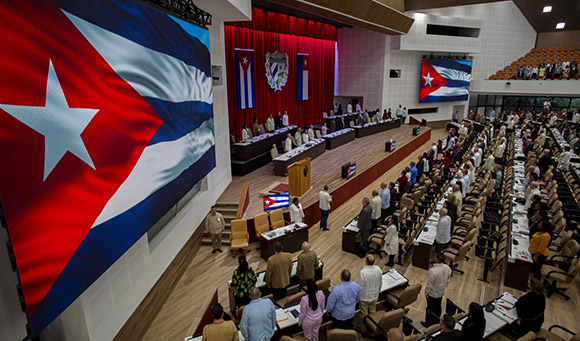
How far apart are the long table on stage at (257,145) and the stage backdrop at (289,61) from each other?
214cm

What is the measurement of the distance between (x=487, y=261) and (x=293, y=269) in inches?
154

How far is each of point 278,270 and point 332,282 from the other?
185 centimetres

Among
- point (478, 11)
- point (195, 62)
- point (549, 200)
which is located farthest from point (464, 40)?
point (195, 62)

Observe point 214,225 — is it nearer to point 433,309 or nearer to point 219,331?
point 219,331

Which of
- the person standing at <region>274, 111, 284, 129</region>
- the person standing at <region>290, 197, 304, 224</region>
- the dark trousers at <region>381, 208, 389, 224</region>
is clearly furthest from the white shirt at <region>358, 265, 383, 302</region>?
the person standing at <region>274, 111, 284, 129</region>

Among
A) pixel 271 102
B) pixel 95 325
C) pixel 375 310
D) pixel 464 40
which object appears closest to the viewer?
pixel 95 325

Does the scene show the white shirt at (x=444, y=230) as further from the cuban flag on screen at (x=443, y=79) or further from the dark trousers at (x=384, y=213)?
the cuban flag on screen at (x=443, y=79)

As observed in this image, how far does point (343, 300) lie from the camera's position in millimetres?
4598

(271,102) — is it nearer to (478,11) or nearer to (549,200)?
(549,200)

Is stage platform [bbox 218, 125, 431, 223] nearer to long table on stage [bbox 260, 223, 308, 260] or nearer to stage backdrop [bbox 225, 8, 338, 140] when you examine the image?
long table on stage [bbox 260, 223, 308, 260]

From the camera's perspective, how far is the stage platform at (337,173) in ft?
32.1

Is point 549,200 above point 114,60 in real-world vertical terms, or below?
below

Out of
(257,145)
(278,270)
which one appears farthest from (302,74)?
(278,270)

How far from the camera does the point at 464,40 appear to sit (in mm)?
22516
